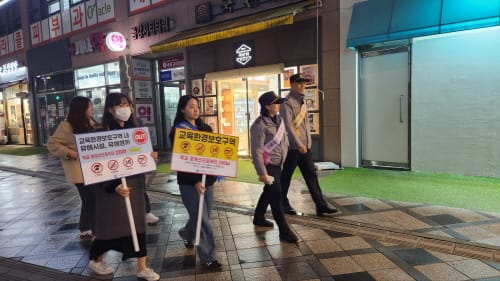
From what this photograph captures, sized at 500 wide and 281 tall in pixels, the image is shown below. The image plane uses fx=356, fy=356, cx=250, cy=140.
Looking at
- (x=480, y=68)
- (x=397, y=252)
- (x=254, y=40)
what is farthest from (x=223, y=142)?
(x=254, y=40)

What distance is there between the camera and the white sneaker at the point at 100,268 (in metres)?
3.67

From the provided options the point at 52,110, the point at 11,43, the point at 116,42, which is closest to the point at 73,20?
the point at 116,42

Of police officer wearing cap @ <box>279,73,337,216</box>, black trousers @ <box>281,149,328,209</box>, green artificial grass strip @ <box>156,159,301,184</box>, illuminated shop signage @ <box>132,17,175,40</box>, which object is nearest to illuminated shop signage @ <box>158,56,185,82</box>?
illuminated shop signage @ <box>132,17,175,40</box>

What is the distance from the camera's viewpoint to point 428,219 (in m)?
4.91

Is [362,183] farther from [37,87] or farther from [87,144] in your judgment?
[37,87]

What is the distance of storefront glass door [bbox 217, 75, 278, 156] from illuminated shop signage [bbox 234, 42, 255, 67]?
49 centimetres

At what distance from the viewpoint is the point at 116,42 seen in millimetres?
13141

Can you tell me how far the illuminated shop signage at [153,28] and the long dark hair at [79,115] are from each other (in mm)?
8419

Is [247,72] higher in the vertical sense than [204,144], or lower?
higher

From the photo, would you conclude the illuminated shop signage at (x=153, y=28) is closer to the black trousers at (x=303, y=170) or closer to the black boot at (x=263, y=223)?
the black trousers at (x=303, y=170)

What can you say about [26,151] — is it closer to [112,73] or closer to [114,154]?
[112,73]

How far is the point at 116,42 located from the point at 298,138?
10555 mm

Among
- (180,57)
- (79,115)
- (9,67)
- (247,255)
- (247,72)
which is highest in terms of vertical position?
(9,67)

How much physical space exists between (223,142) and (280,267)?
56.3 inches
